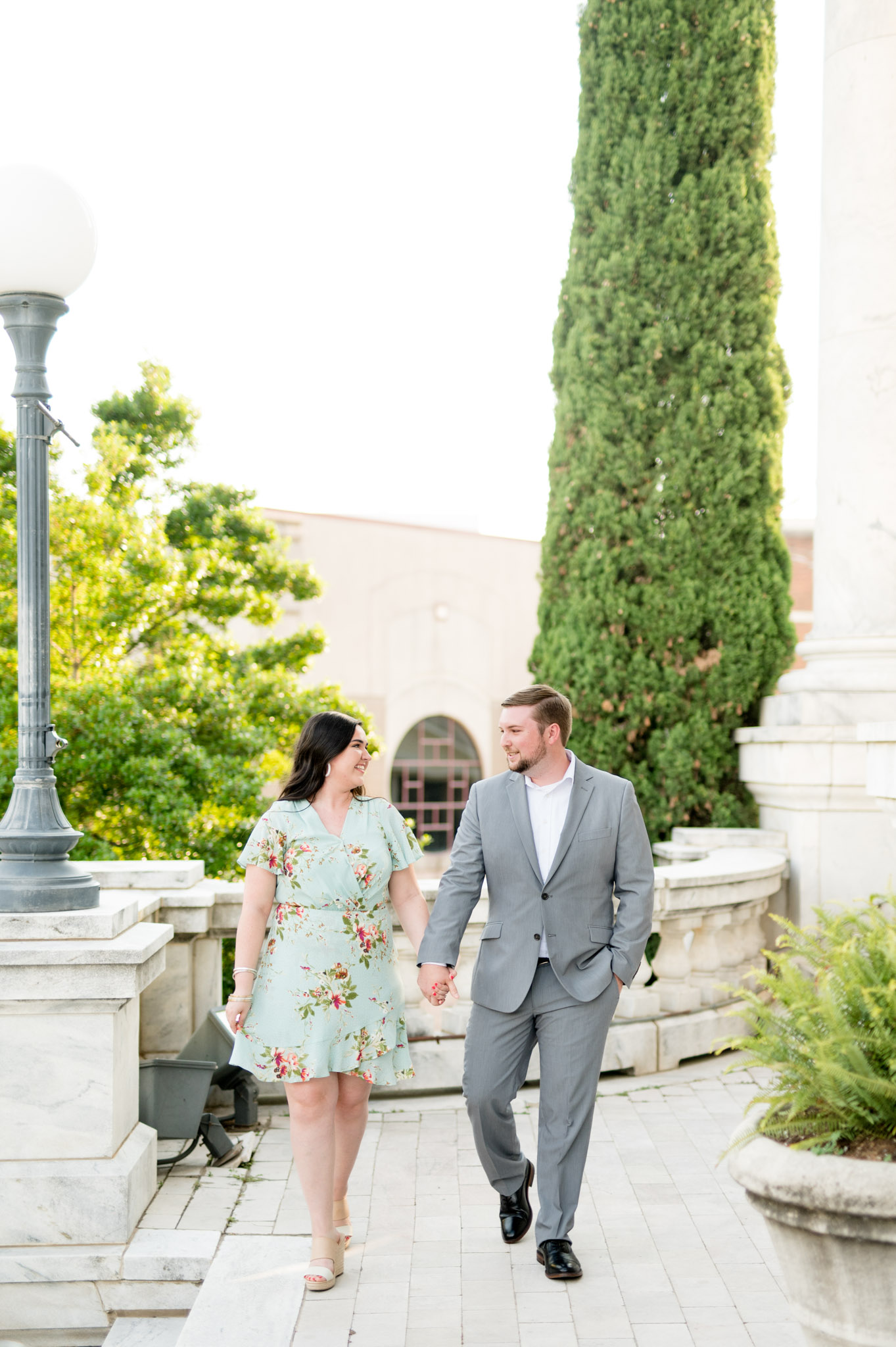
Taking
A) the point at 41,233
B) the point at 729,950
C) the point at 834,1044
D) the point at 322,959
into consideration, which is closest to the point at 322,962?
the point at 322,959

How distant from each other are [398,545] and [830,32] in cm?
2006

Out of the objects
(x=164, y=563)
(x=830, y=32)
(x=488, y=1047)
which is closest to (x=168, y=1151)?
(x=488, y=1047)

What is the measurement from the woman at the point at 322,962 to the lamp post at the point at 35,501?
769 mm

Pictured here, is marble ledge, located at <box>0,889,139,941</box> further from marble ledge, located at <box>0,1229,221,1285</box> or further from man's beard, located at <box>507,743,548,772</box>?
man's beard, located at <box>507,743,548,772</box>

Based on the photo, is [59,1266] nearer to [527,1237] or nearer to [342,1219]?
[342,1219]

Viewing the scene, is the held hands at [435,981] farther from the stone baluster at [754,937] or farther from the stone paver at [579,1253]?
the stone baluster at [754,937]

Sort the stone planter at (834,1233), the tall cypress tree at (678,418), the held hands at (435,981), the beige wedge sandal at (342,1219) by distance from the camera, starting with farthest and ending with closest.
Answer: the tall cypress tree at (678,418)
the beige wedge sandal at (342,1219)
the held hands at (435,981)
the stone planter at (834,1233)

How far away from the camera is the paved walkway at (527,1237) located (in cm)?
335

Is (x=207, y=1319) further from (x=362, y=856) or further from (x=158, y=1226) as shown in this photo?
(x=362, y=856)

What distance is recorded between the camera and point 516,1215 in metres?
3.93

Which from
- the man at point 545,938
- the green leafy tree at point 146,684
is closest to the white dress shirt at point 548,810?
the man at point 545,938

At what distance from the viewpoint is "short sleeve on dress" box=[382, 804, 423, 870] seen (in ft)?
12.4

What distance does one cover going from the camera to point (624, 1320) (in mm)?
3385

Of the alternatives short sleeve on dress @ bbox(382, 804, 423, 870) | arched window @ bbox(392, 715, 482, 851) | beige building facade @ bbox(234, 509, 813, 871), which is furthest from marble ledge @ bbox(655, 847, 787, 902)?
arched window @ bbox(392, 715, 482, 851)
